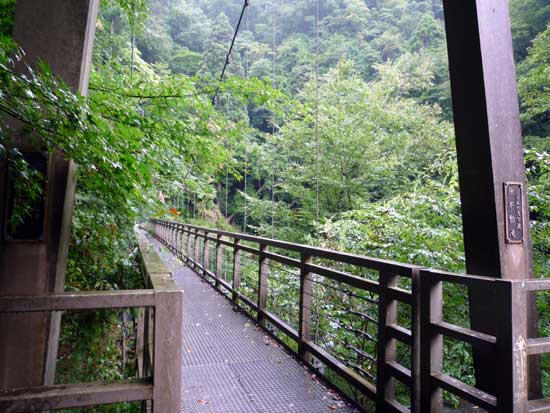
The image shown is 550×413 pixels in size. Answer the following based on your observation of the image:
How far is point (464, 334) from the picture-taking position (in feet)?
5.01

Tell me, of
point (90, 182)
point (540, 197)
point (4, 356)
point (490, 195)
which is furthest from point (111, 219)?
point (540, 197)

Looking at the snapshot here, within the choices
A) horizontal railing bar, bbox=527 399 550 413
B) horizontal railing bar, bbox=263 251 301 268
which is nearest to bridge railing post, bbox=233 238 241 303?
horizontal railing bar, bbox=263 251 301 268

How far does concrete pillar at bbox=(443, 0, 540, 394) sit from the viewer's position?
1.77 meters

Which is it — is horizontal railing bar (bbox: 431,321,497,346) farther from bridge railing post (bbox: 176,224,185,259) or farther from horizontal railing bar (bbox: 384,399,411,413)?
bridge railing post (bbox: 176,224,185,259)

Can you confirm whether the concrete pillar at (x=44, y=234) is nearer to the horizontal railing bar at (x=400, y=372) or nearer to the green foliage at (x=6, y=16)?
the green foliage at (x=6, y=16)

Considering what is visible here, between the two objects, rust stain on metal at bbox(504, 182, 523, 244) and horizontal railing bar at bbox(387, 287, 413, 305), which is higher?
rust stain on metal at bbox(504, 182, 523, 244)

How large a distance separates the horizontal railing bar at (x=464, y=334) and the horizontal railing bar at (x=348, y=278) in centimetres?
44

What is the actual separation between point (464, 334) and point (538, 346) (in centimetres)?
24

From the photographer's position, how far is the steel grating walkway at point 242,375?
2.23 metres

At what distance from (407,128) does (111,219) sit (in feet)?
44.6

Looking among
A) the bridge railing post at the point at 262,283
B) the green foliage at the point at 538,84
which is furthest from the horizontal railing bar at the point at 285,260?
the green foliage at the point at 538,84

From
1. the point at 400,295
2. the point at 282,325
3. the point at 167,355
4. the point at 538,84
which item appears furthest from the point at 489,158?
the point at 538,84

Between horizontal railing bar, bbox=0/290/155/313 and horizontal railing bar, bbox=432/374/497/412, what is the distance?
120 centimetres

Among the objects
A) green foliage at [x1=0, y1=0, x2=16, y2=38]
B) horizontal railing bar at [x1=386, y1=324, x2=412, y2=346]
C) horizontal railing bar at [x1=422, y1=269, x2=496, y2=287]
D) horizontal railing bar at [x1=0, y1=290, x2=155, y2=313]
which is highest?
green foliage at [x1=0, y1=0, x2=16, y2=38]
